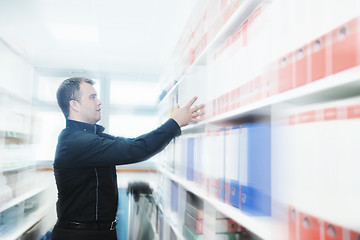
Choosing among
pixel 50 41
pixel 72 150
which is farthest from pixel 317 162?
pixel 50 41

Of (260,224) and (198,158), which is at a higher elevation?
(198,158)

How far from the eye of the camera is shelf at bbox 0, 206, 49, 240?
273cm

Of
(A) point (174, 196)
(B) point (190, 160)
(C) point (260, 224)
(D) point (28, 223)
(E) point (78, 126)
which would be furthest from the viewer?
(D) point (28, 223)

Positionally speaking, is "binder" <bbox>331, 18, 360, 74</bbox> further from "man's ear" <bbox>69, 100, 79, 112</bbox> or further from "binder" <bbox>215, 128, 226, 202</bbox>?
"man's ear" <bbox>69, 100, 79, 112</bbox>

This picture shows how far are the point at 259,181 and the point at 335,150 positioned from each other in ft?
1.13

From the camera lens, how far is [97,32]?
3584 millimetres

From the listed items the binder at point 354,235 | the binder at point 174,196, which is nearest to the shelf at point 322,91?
the binder at point 354,235

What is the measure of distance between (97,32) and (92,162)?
242 cm

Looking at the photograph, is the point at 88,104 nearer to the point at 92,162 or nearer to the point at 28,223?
the point at 92,162

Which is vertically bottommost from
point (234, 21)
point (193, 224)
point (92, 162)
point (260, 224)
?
point (193, 224)

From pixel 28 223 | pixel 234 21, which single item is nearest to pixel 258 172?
pixel 234 21

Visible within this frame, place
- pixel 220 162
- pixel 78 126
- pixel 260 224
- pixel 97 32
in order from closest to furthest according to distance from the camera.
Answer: pixel 260 224 → pixel 220 162 → pixel 78 126 → pixel 97 32

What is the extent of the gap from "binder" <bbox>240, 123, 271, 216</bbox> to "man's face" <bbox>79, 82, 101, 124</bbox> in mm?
1314

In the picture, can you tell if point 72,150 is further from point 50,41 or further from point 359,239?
point 50,41
